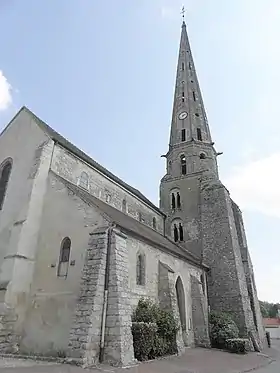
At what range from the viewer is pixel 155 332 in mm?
12742

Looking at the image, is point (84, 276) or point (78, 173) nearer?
point (84, 276)

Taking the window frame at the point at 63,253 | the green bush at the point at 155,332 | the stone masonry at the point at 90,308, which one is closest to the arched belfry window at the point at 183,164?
the green bush at the point at 155,332

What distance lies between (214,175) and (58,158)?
1696cm

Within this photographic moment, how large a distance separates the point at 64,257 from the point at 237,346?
39.2ft

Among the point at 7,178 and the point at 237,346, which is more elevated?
the point at 7,178

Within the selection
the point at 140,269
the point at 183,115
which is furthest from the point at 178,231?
the point at 183,115

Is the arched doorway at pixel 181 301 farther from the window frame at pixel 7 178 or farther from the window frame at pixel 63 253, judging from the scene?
the window frame at pixel 7 178

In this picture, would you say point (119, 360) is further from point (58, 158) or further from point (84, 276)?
point (58, 158)

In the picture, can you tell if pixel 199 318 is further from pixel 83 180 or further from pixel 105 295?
pixel 83 180

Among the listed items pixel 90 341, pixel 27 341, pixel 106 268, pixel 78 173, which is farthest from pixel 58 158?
pixel 90 341

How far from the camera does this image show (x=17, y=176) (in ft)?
54.4

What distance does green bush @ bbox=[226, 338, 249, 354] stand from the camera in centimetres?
1812

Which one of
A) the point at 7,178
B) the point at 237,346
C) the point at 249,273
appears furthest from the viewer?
A: the point at 249,273

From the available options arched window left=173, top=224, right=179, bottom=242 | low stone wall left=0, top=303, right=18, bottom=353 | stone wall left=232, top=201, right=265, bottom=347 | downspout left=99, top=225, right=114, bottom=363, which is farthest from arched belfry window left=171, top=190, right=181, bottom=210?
low stone wall left=0, top=303, right=18, bottom=353
